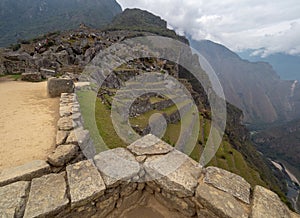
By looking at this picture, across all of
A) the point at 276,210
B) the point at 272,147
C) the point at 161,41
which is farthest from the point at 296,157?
the point at 276,210

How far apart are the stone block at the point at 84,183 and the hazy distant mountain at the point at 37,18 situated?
9070 cm

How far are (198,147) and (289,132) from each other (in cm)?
10008

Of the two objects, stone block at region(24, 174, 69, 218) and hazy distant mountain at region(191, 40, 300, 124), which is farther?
hazy distant mountain at region(191, 40, 300, 124)

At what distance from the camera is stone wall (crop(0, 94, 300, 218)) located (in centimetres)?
215

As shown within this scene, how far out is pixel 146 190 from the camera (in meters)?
2.93

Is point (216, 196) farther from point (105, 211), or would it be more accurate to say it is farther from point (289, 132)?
point (289, 132)

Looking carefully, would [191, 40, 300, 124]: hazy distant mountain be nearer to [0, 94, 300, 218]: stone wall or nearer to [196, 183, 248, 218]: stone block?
[0, 94, 300, 218]: stone wall

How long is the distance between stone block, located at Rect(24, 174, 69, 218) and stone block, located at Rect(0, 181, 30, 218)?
0.22 feet

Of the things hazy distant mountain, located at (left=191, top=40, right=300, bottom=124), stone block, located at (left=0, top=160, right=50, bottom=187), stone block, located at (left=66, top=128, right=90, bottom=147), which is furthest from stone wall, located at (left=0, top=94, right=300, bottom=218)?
hazy distant mountain, located at (left=191, top=40, right=300, bottom=124)

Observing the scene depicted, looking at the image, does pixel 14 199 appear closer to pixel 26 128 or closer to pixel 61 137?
pixel 61 137

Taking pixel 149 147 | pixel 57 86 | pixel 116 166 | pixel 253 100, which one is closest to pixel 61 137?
pixel 116 166

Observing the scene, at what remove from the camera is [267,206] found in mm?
2225

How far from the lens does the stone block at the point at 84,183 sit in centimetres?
222

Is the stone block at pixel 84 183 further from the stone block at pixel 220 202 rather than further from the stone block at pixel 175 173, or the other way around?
the stone block at pixel 220 202
